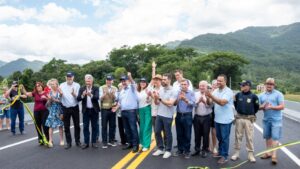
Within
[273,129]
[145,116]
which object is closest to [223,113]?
[273,129]

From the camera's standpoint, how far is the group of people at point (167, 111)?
293 inches

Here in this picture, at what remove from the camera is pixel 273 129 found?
295 inches

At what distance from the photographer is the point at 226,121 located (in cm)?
743

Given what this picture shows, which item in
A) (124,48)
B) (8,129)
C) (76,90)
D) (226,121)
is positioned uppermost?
(124,48)

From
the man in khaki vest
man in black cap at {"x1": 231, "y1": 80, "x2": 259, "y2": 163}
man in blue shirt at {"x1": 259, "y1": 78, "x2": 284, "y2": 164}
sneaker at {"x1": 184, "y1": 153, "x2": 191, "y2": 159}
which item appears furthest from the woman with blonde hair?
man in blue shirt at {"x1": 259, "y1": 78, "x2": 284, "y2": 164}

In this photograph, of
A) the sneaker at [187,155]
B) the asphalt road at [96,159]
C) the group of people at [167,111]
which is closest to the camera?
the asphalt road at [96,159]

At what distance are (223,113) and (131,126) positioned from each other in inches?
93.4

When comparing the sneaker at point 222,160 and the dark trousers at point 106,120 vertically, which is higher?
the dark trousers at point 106,120

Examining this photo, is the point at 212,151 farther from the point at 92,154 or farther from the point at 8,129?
the point at 8,129

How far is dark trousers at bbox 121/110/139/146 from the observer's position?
8492 millimetres

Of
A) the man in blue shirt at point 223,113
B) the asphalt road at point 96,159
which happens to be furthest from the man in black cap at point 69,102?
the man in blue shirt at point 223,113

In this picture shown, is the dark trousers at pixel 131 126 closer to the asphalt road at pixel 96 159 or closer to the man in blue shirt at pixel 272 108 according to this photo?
the asphalt road at pixel 96 159

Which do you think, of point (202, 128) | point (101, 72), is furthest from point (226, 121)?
point (101, 72)

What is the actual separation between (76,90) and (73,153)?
1.73 m
